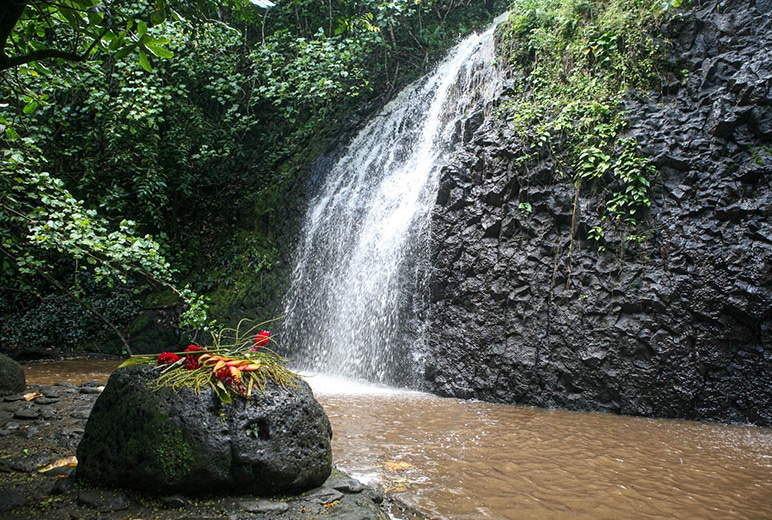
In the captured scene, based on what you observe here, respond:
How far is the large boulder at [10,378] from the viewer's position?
5.14 m

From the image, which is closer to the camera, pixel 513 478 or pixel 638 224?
pixel 513 478

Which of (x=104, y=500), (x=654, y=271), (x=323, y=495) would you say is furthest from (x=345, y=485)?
(x=654, y=271)

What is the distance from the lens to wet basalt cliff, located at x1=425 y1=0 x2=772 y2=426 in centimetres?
550

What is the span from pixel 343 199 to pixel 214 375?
7.49 metres

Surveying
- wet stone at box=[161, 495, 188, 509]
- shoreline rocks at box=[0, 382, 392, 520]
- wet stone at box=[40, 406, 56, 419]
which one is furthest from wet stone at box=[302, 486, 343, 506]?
wet stone at box=[40, 406, 56, 419]

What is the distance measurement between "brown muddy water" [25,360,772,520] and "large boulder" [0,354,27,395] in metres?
3.27

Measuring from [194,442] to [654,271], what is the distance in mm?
5356

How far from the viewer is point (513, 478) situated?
3637 mm

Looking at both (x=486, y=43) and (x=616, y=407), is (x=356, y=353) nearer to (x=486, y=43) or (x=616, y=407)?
(x=616, y=407)

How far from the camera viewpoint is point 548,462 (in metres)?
4.01

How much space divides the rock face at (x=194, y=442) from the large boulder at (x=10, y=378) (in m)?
3.12

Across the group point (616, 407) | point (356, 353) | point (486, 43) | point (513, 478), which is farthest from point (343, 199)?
point (513, 478)

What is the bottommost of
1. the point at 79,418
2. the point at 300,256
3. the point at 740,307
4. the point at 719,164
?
the point at 79,418

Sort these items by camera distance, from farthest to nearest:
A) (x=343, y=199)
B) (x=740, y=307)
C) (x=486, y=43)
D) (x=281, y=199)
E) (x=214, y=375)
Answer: (x=281, y=199), (x=343, y=199), (x=486, y=43), (x=740, y=307), (x=214, y=375)
